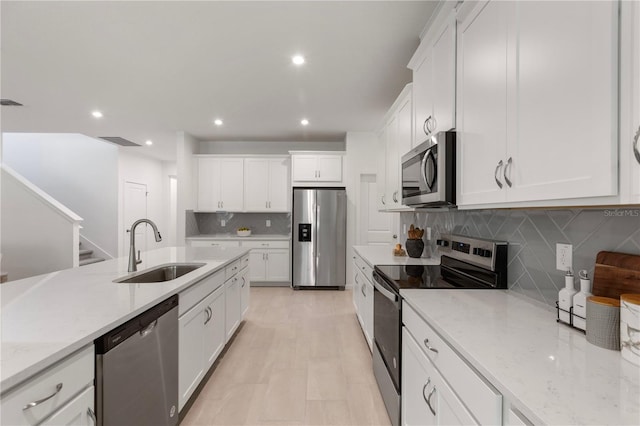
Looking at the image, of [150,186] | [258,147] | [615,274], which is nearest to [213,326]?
[615,274]

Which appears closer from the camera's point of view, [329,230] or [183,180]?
[329,230]

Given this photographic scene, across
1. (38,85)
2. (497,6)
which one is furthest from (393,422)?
(38,85)

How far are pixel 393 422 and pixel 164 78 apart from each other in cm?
358

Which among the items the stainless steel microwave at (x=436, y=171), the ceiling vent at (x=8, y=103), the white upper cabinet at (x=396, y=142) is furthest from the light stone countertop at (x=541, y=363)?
the ceiling vent at (x=8, y=103)

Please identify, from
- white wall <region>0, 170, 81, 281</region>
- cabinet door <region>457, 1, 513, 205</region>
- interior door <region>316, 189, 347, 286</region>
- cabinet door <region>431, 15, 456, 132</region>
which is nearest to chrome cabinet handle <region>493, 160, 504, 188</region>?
cabinet door <region>457, 1, 513, 205</region>

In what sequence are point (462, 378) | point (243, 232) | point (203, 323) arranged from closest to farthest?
point (462, 378), point (203, 323), point (243, 232)

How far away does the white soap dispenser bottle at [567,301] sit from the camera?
3.67 ft

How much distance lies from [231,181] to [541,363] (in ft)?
17.7

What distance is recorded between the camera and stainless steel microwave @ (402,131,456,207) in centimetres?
170

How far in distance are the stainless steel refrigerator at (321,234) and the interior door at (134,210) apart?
13.0 feet

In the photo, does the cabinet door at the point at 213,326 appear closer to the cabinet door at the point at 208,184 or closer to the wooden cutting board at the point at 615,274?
the wooden cutting board at the point at 615,274

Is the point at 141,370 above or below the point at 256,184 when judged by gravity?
below

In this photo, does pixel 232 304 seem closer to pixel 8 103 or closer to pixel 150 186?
pixel 8 103

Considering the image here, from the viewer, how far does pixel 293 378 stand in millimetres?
2428
